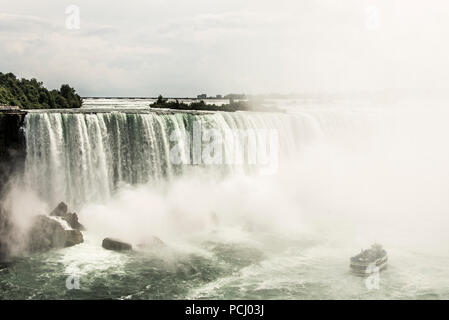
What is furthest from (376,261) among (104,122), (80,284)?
(104,122)

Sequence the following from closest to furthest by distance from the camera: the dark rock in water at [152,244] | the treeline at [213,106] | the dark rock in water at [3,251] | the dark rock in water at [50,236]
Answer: the dark rock in water at [3,251] → the dark rock in water at [50,236] → the dark rock in water at [152,244] → the treeline at [213,106]

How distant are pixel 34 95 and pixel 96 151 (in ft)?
111

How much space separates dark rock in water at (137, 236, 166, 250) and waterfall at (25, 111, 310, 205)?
5.55 meters

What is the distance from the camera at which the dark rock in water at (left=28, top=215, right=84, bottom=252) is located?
23.8 m

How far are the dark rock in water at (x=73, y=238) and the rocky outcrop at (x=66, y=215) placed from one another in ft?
3.59

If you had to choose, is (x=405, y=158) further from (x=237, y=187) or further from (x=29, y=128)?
(x=29, y=128)

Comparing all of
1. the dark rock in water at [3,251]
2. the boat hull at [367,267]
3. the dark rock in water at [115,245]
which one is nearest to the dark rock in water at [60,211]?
the dark rock in water at [3,251]

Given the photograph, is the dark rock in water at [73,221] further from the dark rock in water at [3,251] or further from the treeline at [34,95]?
the treeline at [34,95]

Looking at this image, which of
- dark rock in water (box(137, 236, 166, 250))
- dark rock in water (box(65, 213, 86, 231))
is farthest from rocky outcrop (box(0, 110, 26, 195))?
dark rock in water (box(137, 236, 166, 250))

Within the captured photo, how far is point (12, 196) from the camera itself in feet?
85.7

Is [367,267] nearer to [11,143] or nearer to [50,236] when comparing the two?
[50,236]

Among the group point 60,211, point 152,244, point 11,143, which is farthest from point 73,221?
point 11,143

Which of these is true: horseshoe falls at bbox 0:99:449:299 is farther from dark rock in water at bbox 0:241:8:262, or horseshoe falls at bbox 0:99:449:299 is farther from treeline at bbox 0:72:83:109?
treeline at bbox 0:72:83:109

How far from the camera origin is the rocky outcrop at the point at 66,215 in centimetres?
2522
